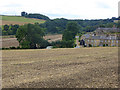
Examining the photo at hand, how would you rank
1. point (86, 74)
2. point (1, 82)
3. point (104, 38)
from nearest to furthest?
1. point (1, 82)
2. point (86, 74)
3. point (104, 38)

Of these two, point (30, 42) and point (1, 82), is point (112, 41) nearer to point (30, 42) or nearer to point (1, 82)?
point (30, 42)

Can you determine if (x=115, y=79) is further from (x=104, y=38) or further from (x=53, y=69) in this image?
(x=104, y=38)

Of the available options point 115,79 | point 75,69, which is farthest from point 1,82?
point 115,79

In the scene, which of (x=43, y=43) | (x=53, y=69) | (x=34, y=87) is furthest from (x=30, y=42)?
(x=34, y=87)

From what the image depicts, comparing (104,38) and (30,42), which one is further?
(104,38)

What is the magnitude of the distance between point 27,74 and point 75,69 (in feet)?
10.6

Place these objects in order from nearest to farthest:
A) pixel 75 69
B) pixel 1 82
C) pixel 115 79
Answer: pixel 1 82, pixel 115 79, pixel 75 69

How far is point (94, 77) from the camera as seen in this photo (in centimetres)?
900

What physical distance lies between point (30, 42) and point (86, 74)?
1298 inches

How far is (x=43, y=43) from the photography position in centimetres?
4347

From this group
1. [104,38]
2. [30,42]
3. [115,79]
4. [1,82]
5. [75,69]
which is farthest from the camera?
[104,38]

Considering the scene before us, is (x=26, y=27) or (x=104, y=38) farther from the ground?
(x=26, y=27)

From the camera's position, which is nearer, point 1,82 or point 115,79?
point 1,82

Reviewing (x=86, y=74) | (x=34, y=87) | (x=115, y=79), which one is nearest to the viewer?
(x=34, y=87)
